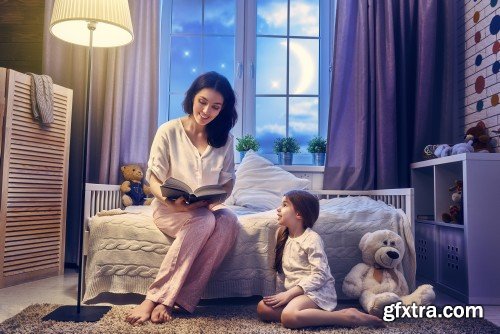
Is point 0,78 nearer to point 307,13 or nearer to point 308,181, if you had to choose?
point 308,181

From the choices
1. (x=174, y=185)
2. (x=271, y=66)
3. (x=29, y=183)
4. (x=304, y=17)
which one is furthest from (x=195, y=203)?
(x=304, y=17)

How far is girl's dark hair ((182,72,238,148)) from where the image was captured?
6.28ft

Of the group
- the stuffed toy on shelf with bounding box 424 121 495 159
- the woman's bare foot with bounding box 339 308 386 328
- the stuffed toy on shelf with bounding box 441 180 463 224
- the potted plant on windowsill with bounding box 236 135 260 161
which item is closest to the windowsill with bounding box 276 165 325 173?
the potted plant on windowsill with bounding box 236 135 260 161

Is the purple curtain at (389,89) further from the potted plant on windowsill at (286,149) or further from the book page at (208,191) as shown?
the book page at (208,191)

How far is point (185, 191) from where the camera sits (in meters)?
1.71

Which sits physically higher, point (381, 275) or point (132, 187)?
point (132, 187)

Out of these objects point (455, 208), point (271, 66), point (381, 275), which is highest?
point (271, 66)

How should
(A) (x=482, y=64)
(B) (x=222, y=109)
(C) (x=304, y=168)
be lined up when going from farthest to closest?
1. (C) (x=304, y=168)
2. (A) (x=482, y=64)
3. (B) (x=222, y=109)

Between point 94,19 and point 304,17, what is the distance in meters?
1.86

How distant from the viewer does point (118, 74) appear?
2.92m

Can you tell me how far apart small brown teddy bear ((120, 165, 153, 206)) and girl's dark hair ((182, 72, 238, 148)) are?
0.96 m

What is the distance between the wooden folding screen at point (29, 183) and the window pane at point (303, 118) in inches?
57.5

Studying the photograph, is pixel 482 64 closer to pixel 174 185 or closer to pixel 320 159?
pixel 320 159

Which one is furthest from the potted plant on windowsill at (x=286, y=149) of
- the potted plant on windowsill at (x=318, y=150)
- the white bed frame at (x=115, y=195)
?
the white bed frame at (x=115, y=195)
